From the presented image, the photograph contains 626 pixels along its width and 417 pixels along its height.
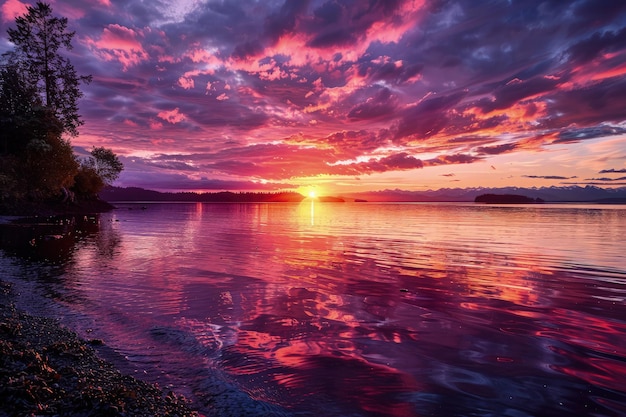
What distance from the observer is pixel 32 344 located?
8.22 metres

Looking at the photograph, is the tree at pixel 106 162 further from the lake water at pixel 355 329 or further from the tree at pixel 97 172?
the lake water at pixel 355 329

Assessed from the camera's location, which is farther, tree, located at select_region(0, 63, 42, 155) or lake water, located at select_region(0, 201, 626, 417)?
tree, located at select_region(0, 63, 42, 155)

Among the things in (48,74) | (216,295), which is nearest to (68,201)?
(48,74)

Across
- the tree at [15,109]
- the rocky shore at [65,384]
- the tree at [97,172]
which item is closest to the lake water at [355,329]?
the rocky shore at [65,384]

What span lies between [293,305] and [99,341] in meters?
6.85

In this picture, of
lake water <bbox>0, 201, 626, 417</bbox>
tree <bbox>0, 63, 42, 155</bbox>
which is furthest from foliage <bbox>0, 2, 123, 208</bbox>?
lake water <bbox>0, 201, 626, 417</bbox>

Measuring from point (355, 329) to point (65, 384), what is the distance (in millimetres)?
7895

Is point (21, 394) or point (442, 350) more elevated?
point (21, 394)

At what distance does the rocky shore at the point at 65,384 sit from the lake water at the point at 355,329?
70cm

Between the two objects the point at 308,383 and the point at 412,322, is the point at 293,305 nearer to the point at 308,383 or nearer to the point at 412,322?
the point at 412,322

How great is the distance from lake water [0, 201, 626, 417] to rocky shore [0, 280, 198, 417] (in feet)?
2.29

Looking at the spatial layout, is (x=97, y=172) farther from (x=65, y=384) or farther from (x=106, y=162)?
(x=65, y=384)

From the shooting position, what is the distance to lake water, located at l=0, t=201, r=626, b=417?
7.57 m

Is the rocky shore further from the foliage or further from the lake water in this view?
the foliage
